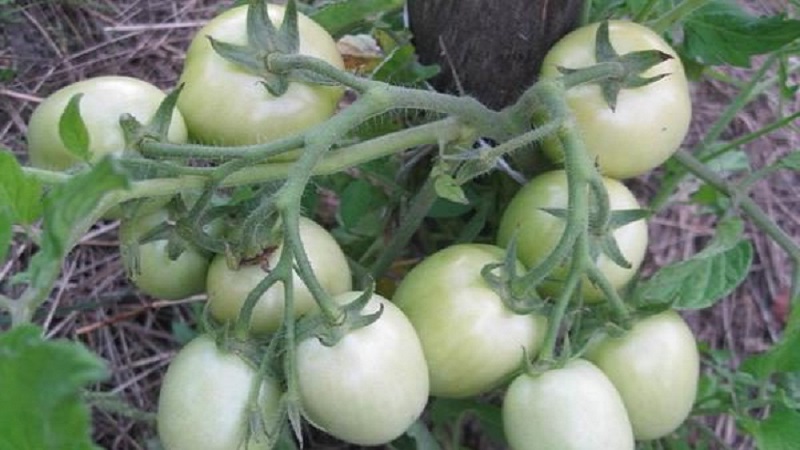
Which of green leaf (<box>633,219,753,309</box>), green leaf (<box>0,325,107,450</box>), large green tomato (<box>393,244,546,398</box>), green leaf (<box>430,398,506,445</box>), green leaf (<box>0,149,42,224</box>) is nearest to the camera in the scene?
green leaf (<box>0,325,107,450</box>)

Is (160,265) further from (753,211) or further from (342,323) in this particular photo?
(753,211)

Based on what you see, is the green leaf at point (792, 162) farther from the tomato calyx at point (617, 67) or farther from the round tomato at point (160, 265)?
the round tomato at point (160, 265)

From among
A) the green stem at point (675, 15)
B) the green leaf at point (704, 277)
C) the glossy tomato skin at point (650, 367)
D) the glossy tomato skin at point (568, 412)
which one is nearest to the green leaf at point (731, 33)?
the green stem at point (675, 15)

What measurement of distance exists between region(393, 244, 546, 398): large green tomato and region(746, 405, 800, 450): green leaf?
281 mm

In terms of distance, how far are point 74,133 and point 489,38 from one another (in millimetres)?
589

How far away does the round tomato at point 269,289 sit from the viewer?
3.40ft

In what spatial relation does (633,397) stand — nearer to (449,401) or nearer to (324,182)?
(449,401)

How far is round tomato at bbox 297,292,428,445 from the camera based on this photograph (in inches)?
37.8

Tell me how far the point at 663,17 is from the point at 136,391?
101cm

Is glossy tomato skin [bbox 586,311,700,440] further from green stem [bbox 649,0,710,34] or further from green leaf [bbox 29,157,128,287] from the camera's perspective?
green leaf [bbox 29,157,128,287]

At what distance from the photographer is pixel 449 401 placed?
1324 millimetres

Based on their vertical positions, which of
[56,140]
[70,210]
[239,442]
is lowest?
[239,442]

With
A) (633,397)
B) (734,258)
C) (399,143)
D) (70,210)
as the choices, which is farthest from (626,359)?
(70,210)

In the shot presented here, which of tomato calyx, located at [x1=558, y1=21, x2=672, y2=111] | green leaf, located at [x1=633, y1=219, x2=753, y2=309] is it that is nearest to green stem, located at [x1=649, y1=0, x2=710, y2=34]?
Answer: tomato calyx, located at [x1=558, y1=21, x2=672, y2=111]
